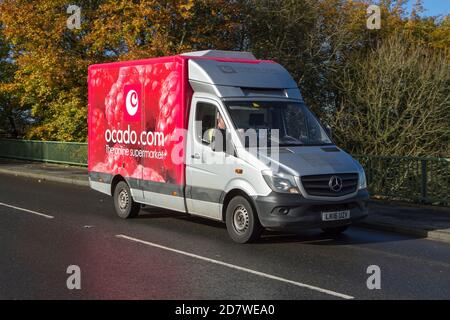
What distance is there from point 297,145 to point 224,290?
3.47 m

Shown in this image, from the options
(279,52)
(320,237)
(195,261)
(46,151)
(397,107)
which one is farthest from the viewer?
(46,151)

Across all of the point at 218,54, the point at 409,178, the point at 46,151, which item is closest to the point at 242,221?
the point at 218,54

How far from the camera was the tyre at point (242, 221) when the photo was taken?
8953 mm

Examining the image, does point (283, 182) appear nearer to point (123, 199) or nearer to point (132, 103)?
point (132, 103)

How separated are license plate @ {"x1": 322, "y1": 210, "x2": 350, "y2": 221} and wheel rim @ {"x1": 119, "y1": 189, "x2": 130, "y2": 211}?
4.46m

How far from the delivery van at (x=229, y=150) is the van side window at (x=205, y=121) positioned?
16mm

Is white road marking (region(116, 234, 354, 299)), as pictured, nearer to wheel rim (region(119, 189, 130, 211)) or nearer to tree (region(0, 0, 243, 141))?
wheel rim (region(119, 189, 130, 211))

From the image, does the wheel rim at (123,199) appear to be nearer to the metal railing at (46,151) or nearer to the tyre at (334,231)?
the tyre at (334,231)

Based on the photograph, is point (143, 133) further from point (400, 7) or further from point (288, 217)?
point (400, 7)

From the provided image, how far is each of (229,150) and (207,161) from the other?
0.53 m

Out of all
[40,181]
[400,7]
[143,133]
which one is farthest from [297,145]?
[400,7]

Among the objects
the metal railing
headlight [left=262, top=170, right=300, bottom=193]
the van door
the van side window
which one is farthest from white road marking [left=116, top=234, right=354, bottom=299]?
the metal railing

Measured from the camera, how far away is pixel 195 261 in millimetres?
7934

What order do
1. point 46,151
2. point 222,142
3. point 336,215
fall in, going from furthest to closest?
1. point 46,151
2. point 222,142
3. point 336,215
